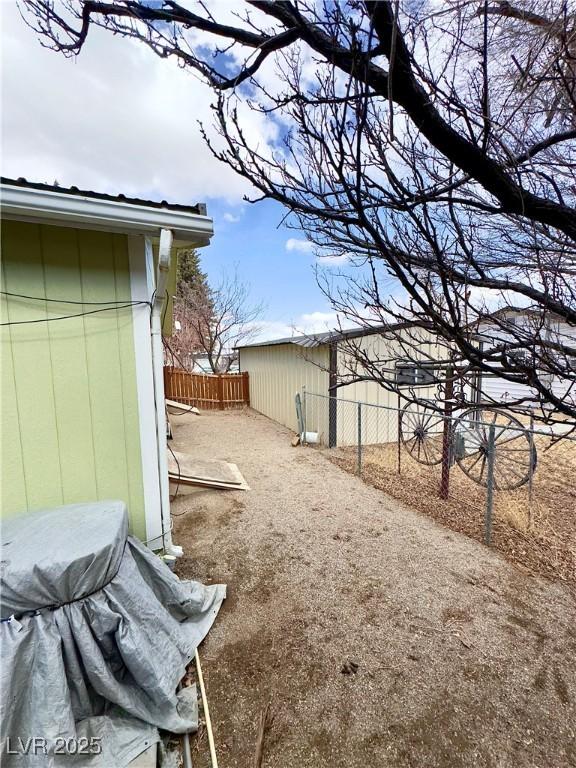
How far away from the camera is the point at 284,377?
10.2m

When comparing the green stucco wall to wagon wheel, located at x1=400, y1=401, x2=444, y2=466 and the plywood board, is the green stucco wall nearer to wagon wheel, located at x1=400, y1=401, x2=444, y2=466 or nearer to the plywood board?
the plywood board

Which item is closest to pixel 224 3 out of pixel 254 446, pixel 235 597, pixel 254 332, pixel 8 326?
pixel 8 326

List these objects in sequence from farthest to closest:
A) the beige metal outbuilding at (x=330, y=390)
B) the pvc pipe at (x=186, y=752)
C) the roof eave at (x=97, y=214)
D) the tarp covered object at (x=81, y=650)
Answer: the beige metal outbuilding at (x=330, y=390) < the roof eave at (x=97, y=214) < the pvc pipe at (x=186, y=752) < the tarp covered object at (x=81, y=650)

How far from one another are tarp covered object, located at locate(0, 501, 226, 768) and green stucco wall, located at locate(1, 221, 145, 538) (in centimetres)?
37

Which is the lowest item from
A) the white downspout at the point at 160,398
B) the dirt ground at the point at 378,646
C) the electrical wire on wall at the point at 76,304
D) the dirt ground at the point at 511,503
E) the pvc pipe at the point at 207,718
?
the dirt ground at the point at 511,503

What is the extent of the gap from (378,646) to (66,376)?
8.93 feet

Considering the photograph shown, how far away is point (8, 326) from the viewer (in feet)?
7.25

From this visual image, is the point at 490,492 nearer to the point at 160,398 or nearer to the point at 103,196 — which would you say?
the point at 160,398

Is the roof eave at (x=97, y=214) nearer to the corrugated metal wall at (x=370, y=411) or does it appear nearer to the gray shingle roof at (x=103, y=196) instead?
the gray shingle roof at (x=103, y=196)

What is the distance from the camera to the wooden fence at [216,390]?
13.9 m

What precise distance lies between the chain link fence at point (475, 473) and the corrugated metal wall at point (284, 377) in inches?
16.0

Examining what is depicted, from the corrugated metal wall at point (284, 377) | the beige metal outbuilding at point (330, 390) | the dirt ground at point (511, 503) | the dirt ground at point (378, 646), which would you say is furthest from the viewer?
the corrugated metal wall at point (284, 377)

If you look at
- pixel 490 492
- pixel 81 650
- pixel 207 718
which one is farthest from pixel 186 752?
pixel 490 492

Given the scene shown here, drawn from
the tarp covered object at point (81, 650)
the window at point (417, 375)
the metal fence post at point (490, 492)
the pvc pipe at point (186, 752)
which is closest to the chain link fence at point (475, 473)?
the metal fence post at point (490, 492)
